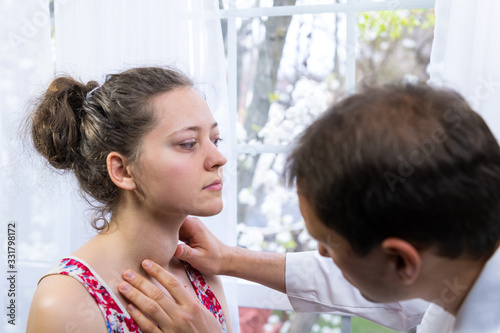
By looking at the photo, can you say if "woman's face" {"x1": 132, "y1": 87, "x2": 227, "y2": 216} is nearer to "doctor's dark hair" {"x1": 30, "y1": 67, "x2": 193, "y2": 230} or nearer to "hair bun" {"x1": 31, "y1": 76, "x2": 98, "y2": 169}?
"doctor's dark hair" {"x1": 30, "y1": 67, "x2": 193, "y2": 230}

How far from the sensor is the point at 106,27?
181 cm

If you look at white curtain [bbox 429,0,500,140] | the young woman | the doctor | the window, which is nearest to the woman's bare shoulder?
the young woman

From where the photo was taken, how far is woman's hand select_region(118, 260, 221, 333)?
113 cm

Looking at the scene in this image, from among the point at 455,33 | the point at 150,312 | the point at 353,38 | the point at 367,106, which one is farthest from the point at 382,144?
the point at 353,38

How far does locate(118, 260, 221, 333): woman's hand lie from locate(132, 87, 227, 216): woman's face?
7.0 inches

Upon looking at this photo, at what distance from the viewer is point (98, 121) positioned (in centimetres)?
121

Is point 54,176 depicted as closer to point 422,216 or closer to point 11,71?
point 11,71

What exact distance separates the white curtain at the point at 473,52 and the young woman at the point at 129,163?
790 millimetres

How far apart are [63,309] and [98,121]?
44 centimetres

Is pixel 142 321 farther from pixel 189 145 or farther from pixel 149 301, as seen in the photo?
pixel 189 145

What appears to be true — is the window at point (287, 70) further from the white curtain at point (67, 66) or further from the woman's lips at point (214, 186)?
the woman's lips at point (214, 186)

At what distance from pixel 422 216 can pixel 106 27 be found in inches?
56.7

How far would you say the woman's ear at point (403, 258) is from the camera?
0.76 meters

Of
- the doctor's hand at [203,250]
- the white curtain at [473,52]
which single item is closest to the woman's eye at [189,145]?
the doctor's hand at [203,250]
